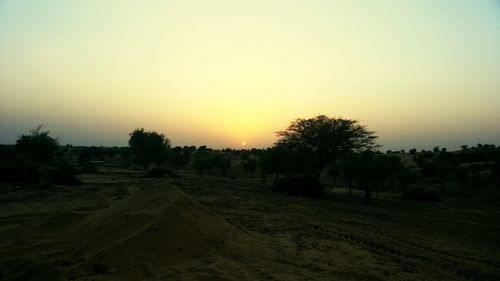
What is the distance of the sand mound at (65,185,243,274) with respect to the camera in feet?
25.7

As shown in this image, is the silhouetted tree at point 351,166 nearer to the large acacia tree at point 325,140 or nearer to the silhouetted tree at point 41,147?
the large acacia tree at point 325,140

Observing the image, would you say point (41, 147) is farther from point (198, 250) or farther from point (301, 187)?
point (198, 250)

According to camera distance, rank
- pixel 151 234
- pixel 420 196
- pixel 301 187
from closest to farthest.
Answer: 1. pixel 151 234
2. pixel 301 187
3. pixel 420 196

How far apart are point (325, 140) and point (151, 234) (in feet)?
100

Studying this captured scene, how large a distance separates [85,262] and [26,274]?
1.09m

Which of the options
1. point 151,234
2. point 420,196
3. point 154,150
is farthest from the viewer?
point 154,150

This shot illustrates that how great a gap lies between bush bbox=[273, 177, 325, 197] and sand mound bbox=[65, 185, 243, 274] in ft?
73.5

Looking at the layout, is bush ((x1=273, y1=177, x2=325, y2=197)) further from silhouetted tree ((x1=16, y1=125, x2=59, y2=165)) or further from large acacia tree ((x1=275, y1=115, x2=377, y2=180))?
silhouetted tree ((x1=16, y1=125, x2=59, y2=165))

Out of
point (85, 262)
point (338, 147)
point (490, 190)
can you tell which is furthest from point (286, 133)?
point (85, 262)

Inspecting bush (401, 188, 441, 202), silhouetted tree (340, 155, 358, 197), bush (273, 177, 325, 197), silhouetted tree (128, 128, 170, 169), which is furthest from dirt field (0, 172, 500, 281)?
silhouetted tree (128, 128, 170, 169)

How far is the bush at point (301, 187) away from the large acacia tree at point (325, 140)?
4414 mm

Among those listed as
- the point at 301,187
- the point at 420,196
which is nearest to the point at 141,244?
the point at 301,187

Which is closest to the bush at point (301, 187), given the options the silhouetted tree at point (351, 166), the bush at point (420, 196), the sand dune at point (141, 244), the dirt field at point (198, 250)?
the silhouetted tree at point (351, 166)

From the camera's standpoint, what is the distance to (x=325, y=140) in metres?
37.9
